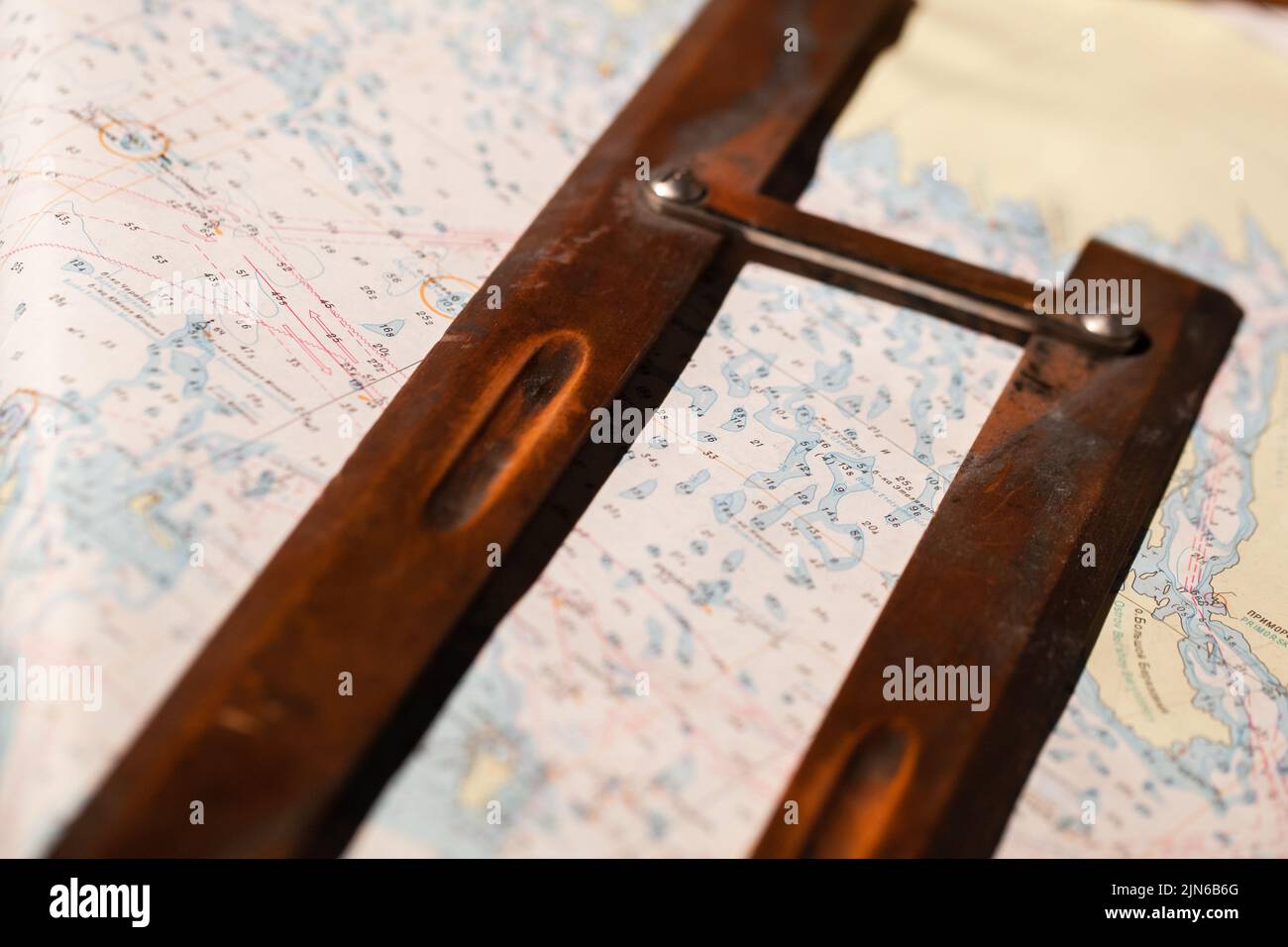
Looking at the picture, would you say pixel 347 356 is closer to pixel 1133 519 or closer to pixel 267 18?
pixel 267 18

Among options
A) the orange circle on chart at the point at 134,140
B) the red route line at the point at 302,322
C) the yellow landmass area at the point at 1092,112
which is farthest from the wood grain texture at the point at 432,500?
the orange circle on chart at the point at 134,140

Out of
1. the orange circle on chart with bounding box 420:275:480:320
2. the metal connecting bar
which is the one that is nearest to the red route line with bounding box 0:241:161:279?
the orange circle on chart with bounding box 420:275:480:320

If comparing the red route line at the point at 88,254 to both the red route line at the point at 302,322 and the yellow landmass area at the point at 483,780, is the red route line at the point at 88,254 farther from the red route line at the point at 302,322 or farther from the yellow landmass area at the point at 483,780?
the yellow landmass area at the point at 483,780

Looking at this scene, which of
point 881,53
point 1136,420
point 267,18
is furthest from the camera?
point 881,53

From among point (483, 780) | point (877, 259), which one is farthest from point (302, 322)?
point (877, 259)

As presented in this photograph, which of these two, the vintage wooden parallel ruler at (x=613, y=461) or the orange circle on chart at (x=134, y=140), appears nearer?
the vintage wooden parallel ruler at (x=613, y=461)
